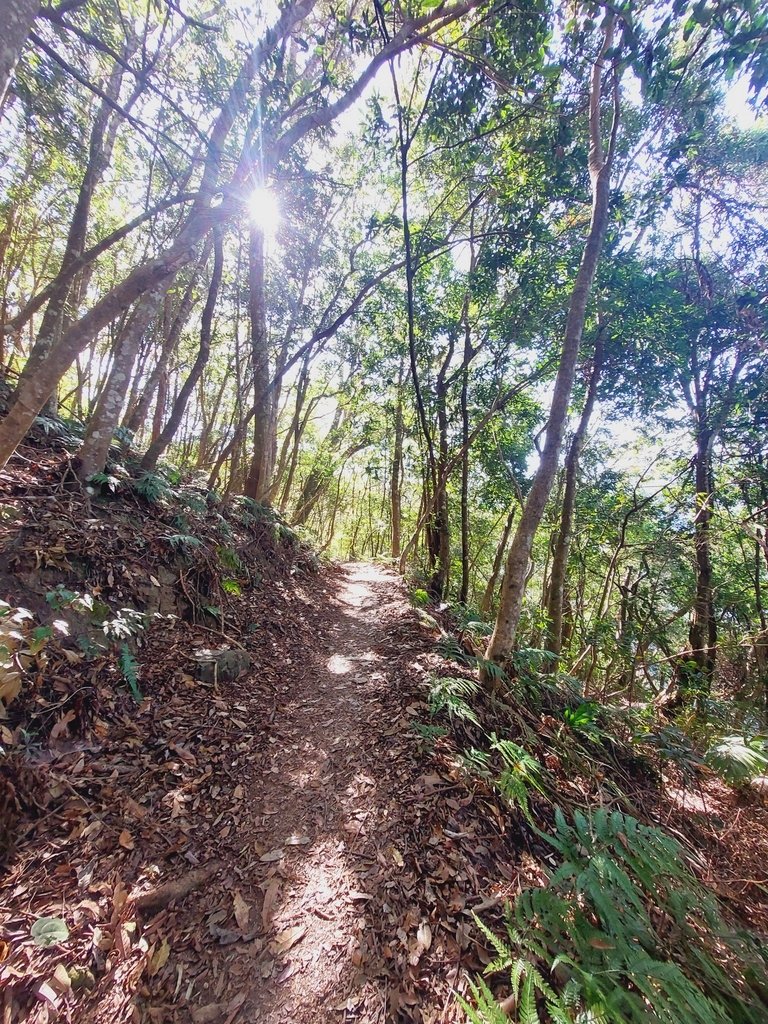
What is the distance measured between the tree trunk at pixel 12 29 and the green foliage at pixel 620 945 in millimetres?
6186

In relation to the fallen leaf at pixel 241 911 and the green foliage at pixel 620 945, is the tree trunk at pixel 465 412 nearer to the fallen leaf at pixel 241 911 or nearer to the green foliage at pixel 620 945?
the green foliage at pixel 620 945

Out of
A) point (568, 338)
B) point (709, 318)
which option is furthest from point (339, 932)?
point (709, 318)

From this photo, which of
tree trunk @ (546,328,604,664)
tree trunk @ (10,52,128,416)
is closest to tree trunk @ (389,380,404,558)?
tree trunk @ (546,328,604,664)

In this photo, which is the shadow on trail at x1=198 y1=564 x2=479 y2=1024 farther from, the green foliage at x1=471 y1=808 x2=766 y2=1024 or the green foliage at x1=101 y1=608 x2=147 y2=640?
the green foliage at x1=101 y1=608 x2=147 y2=640

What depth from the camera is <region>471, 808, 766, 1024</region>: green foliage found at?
5.28 ft

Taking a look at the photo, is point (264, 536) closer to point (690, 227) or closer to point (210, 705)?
point (210, 705)

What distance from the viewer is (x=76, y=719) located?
3041 millimetres

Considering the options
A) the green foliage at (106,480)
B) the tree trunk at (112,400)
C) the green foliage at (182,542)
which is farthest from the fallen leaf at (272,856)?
the tree trunk at (112,400)

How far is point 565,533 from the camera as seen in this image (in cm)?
706

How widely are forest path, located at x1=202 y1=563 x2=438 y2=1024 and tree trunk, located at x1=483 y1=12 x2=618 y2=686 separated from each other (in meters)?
1.54

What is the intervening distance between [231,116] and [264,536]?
6.62 meters

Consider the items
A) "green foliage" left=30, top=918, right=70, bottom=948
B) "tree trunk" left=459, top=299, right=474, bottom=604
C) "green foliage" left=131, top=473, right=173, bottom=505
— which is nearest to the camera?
"green foliage" left=30, top=918, right=70, bottom=948

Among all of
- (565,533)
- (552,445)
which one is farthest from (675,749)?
(552,445)

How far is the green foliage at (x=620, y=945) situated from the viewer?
1.61 metres
